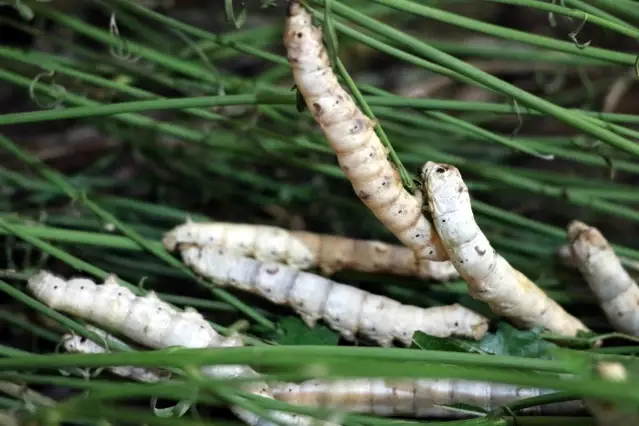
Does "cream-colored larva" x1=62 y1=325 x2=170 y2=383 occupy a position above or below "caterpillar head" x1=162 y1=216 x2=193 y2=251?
below

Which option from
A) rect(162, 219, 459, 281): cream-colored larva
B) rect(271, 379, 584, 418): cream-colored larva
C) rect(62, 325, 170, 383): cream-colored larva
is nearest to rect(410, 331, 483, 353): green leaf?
rect(271, 379, 584, 418): cream-colored larva

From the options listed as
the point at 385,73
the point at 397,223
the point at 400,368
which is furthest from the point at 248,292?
the point at 385,73

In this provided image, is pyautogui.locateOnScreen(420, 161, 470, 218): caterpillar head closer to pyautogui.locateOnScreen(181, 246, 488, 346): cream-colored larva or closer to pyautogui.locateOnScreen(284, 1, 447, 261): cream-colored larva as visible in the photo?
pyautogui.locateOnScreen(284, 1, 447, 261): cream-colored larva

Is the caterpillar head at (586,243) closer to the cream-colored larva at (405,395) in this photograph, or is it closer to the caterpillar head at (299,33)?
the cream-colored larva at (405,395)

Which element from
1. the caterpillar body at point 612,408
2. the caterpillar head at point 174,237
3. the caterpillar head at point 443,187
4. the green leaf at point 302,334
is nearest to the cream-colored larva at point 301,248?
the caterpillar head at point 174,237

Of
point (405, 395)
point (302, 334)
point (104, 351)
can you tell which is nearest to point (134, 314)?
point (104, 351)

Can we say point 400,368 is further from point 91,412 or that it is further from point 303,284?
point 303,284
